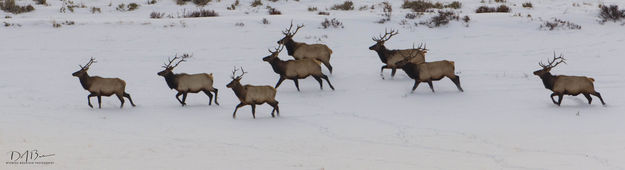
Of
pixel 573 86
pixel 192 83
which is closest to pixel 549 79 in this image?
pixel 573 86

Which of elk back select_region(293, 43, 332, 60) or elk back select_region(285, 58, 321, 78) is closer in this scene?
elk back select_region(285, 58, 321, 78)

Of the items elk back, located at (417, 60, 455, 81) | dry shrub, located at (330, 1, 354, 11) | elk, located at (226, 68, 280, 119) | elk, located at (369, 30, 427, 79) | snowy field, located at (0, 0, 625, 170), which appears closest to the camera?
snowy field, located at (0, 0, 625, 170)

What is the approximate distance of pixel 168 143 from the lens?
940cm

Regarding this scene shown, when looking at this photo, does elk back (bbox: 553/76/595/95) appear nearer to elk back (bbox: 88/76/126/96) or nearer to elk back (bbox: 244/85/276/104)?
elk back (bbox: 244/85/276/104)

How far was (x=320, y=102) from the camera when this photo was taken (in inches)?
484

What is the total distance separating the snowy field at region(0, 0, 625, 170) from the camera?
8.88m

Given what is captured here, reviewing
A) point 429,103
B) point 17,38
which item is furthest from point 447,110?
point 17,38

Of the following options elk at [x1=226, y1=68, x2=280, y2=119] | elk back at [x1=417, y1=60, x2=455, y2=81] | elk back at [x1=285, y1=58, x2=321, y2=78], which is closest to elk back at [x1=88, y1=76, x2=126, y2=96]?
elk at [x1=226, y1=68, x2=280, y2=119]

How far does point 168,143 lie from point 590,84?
678 cm

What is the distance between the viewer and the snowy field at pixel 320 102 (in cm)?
888

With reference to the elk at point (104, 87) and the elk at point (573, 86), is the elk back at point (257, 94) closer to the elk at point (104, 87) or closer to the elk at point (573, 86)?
the elk at point (104, 87)

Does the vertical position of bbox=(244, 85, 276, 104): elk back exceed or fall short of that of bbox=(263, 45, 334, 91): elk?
it falls short

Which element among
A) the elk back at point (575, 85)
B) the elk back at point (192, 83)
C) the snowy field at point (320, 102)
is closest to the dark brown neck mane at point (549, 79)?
the elk back at point (575, 85)

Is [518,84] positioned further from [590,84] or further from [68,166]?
[68,166]
